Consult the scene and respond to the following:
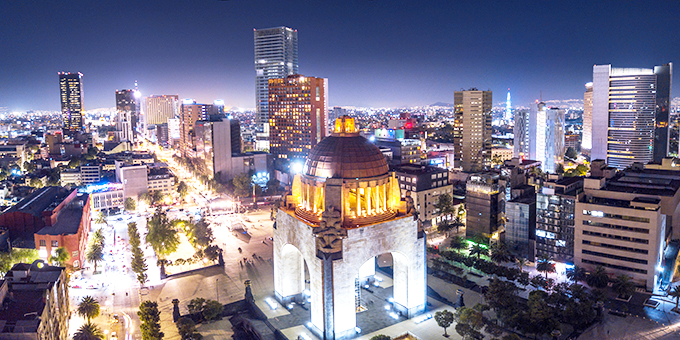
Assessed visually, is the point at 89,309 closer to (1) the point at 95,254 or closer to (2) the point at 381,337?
(1) the point at 95,254

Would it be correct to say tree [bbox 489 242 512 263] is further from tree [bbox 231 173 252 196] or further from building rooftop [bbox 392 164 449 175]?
tree [bbox 231 173 252 196]

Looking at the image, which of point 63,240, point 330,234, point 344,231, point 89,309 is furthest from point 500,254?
point 63,240

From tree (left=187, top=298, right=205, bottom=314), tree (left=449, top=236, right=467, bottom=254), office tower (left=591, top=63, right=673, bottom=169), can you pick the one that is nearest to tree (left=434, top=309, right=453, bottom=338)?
tree (left=187, top=298, right=205, bottom=314)

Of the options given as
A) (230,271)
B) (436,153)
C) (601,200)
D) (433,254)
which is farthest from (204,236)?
(436,153)

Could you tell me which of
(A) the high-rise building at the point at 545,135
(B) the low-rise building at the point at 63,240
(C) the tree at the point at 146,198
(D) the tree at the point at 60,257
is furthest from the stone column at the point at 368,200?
(A) the high-rise building at the point at 545,135

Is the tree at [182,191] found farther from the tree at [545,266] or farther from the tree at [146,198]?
the tree at [545,266]
